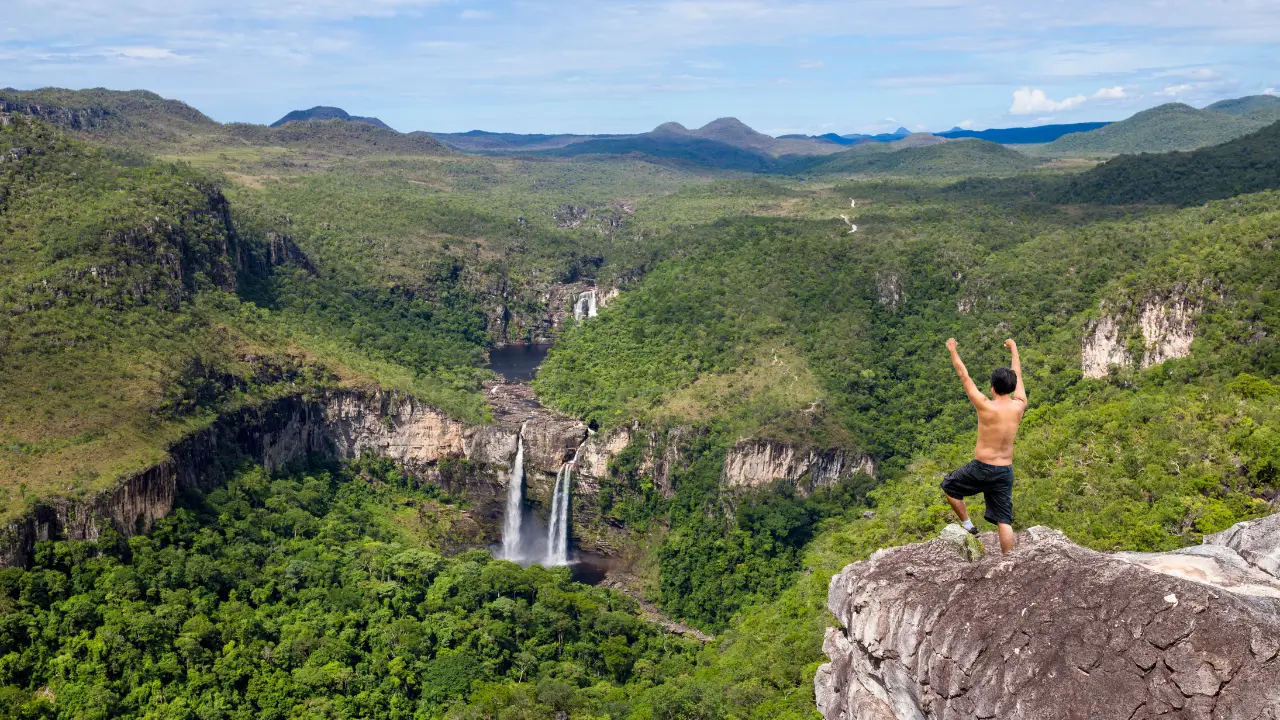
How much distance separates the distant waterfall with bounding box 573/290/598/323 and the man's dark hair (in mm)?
111333

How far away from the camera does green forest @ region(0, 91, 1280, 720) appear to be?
47.0 metres

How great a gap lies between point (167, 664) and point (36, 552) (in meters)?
9.83

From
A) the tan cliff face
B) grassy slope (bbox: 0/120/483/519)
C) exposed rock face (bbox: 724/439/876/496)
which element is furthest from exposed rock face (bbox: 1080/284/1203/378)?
grassy slope (bbox: 0/120/483/519)

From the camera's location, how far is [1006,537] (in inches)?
674

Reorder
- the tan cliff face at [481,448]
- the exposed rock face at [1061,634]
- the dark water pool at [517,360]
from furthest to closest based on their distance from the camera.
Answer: the dark water pool at [517,360]
the tan cliff face at [481,448]
the exposed rock face at [1061,634]

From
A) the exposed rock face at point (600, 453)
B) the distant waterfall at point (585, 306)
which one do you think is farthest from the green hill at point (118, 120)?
the exposed rock face at point (600, 453)

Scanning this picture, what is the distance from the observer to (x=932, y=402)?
79875 mm

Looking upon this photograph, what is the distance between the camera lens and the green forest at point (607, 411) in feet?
154

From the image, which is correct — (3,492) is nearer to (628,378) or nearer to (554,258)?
(628,378)

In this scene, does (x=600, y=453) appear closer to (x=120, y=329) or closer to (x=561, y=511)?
(x=561, y=511)

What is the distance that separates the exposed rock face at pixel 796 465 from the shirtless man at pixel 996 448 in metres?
58.4

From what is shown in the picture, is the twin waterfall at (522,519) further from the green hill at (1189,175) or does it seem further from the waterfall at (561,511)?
the green hill at (1189,175)

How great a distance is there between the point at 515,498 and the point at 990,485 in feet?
230

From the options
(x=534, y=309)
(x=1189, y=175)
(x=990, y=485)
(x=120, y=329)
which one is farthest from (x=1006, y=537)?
(x=534, y=309)
